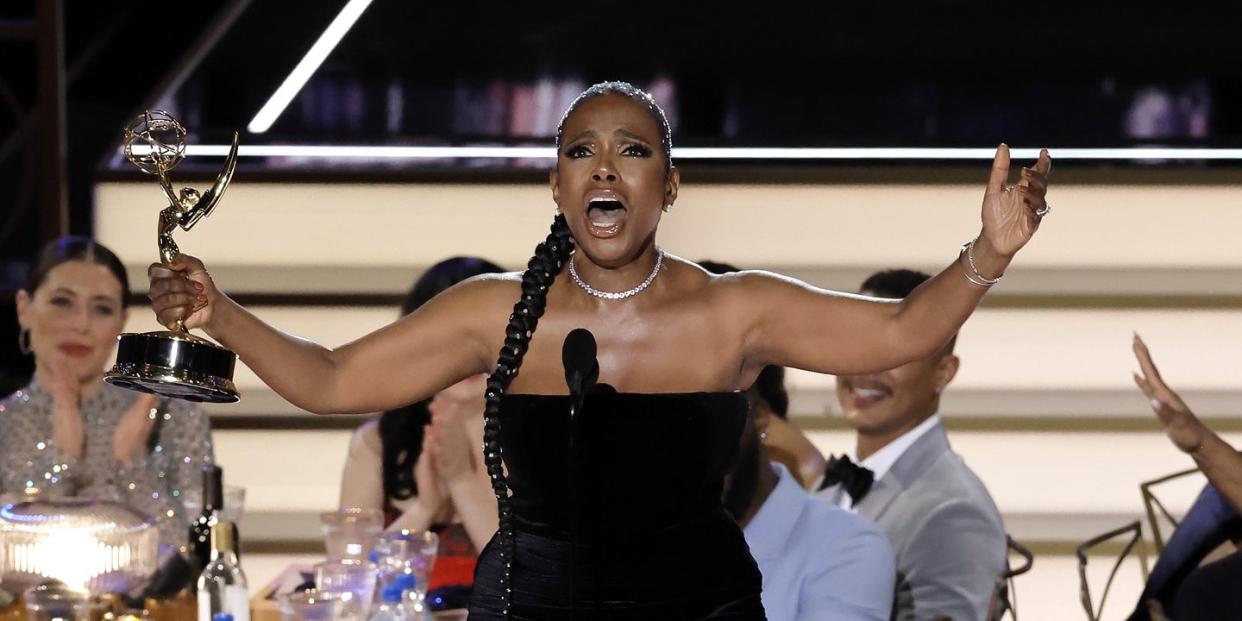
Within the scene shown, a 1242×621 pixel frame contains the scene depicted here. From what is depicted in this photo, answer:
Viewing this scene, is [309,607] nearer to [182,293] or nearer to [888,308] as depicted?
[182,293]

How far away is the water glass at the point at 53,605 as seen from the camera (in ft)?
7.80

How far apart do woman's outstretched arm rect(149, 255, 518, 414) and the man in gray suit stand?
36.9 inches

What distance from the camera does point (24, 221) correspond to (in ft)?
17.3

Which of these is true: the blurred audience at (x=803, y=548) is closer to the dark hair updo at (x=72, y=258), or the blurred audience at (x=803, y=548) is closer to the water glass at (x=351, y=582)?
the water glass at (x=351, y=582)

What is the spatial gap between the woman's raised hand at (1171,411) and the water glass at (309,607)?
5.25 feet

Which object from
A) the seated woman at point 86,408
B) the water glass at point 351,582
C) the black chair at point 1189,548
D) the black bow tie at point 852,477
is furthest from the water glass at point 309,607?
the black chair at point 1189,548

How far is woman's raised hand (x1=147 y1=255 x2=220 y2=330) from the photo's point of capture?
1.84 meters

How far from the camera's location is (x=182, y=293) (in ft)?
6.05

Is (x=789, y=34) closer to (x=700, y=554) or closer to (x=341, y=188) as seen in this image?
(x=341, y=188)

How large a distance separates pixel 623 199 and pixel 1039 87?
3.13 metres

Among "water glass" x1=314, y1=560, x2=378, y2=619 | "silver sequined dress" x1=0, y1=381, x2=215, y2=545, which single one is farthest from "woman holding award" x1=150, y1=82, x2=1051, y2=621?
"silver sequined dress" x1=0, y1=381, x2=215, y2=545

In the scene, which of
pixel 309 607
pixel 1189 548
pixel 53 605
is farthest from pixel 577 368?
pixel 1189 548

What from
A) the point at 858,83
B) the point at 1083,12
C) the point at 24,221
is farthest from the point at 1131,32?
the point at 24,221

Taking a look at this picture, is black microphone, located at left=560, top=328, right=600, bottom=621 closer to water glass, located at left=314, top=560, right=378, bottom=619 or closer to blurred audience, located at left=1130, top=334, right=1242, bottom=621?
water glass, located at left=314, top=560, right=378, bottom=619
